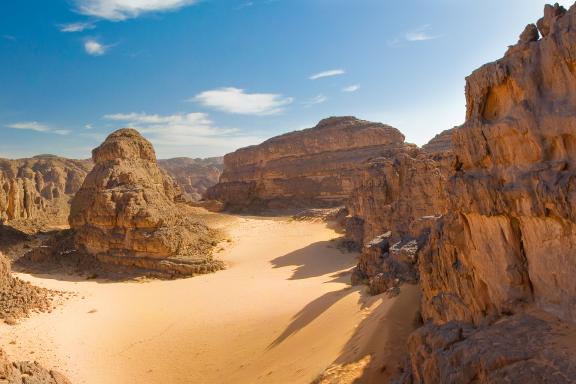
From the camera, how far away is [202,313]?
15.6 meters

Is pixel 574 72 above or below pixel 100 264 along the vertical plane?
above

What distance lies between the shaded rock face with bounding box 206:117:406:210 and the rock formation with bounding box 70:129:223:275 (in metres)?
21.0

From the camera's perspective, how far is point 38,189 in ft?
193

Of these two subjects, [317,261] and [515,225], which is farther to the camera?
[317,261]

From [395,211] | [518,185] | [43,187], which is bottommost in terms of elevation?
[395,211]

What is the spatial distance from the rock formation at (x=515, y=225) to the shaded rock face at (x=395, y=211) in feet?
14.0

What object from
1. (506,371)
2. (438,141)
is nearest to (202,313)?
(506,371)

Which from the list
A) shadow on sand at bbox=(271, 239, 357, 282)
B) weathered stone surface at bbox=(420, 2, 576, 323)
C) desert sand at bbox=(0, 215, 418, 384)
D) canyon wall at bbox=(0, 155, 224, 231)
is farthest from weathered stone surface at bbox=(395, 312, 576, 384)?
canyon wall at bbox=(0, 155, 224, 231)

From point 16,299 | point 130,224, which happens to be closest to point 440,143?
point 130,224

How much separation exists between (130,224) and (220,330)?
1179 cm

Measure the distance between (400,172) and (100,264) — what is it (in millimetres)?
17289

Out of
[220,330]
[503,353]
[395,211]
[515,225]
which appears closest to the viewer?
[503,353]

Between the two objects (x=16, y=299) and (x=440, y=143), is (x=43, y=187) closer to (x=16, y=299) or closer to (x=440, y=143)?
(x=16, y=299)

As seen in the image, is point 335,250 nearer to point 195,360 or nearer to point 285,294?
point 285,294
